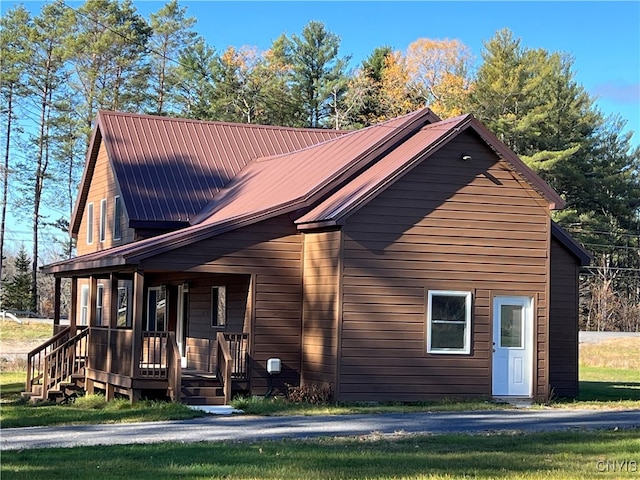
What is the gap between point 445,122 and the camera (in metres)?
21.8

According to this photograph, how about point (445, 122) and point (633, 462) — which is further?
point (445, 122)

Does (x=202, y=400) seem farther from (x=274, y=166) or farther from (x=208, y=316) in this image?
(x=274, y=166)

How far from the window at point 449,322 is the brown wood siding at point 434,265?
142 mm

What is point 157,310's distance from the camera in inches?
1104

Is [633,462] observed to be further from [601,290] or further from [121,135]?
[601,290]

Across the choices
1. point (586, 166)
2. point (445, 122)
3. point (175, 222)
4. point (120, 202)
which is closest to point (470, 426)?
point (445, 122)

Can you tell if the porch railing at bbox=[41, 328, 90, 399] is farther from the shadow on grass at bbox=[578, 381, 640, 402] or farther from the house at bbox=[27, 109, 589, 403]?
the shadow on grass at bbox=[578, 381, 640, 402]

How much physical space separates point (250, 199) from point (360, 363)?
18.9ft

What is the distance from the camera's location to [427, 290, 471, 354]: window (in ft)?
68.8

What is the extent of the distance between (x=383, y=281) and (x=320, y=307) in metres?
1.46

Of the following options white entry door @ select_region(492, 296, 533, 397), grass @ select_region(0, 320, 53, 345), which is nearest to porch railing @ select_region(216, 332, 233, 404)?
white entry door @ select_region(492, 296, 533, 397)

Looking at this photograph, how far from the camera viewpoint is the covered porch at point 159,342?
66.6 feet

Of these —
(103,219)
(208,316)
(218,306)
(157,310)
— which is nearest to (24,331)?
(103,219)

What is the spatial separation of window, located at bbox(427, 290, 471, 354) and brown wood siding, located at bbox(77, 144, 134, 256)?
9.36 m
